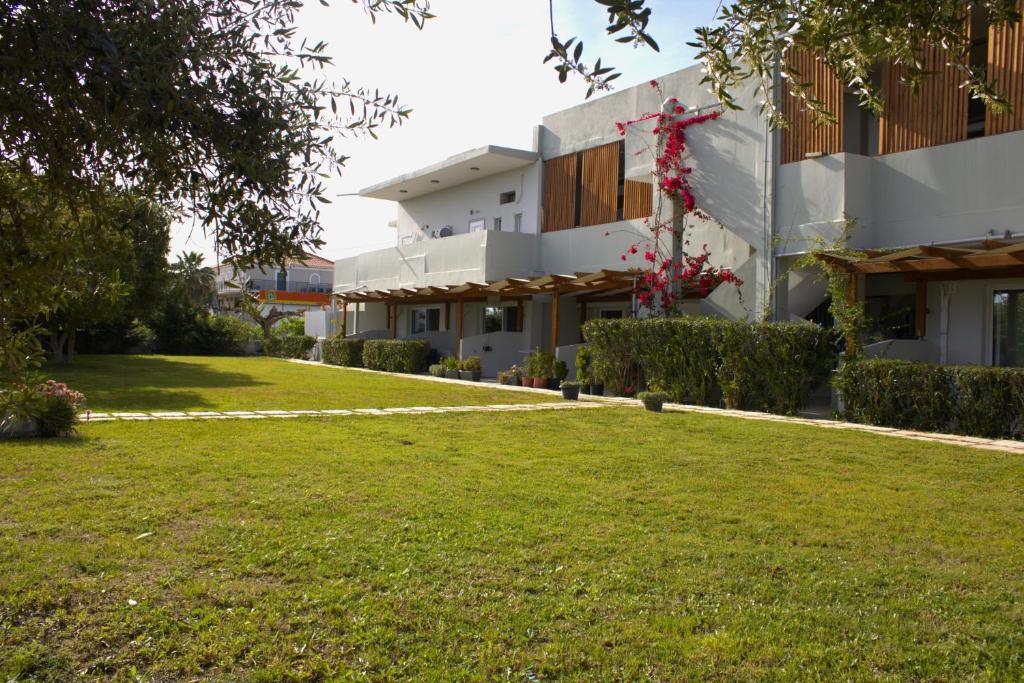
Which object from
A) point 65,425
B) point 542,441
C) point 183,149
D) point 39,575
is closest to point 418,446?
point 542,441

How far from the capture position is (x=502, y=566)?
210 inches

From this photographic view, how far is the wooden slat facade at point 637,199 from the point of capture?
22.3 metres

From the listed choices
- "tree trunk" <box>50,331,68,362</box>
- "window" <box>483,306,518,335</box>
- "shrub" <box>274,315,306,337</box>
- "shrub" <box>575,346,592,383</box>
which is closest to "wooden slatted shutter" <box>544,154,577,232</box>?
"window" <box>483,306,518,335</box>

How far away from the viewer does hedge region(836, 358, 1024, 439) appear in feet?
37.5

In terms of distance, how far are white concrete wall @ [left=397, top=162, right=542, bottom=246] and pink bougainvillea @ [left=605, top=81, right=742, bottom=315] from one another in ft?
23.3

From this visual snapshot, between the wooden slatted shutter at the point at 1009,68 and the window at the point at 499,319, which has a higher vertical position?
the wooden slatted shutter at the point at 1009,68

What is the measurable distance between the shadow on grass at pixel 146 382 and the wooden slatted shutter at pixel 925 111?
570 inches

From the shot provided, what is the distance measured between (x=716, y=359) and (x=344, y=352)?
19589mm

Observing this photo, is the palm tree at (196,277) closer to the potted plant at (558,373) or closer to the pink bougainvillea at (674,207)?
the pink bougainvillea at (674,207)

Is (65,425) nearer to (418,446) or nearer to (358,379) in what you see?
(418,446)

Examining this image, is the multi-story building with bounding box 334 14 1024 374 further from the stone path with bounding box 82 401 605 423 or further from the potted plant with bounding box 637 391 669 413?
the stone path with bounding box 82 401 605 423

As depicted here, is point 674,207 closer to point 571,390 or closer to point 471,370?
point 571,390

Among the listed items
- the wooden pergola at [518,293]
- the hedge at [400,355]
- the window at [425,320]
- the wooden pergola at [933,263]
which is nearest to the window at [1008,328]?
the wooden pergola at [933,263]

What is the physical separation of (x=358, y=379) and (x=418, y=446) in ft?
44.7
